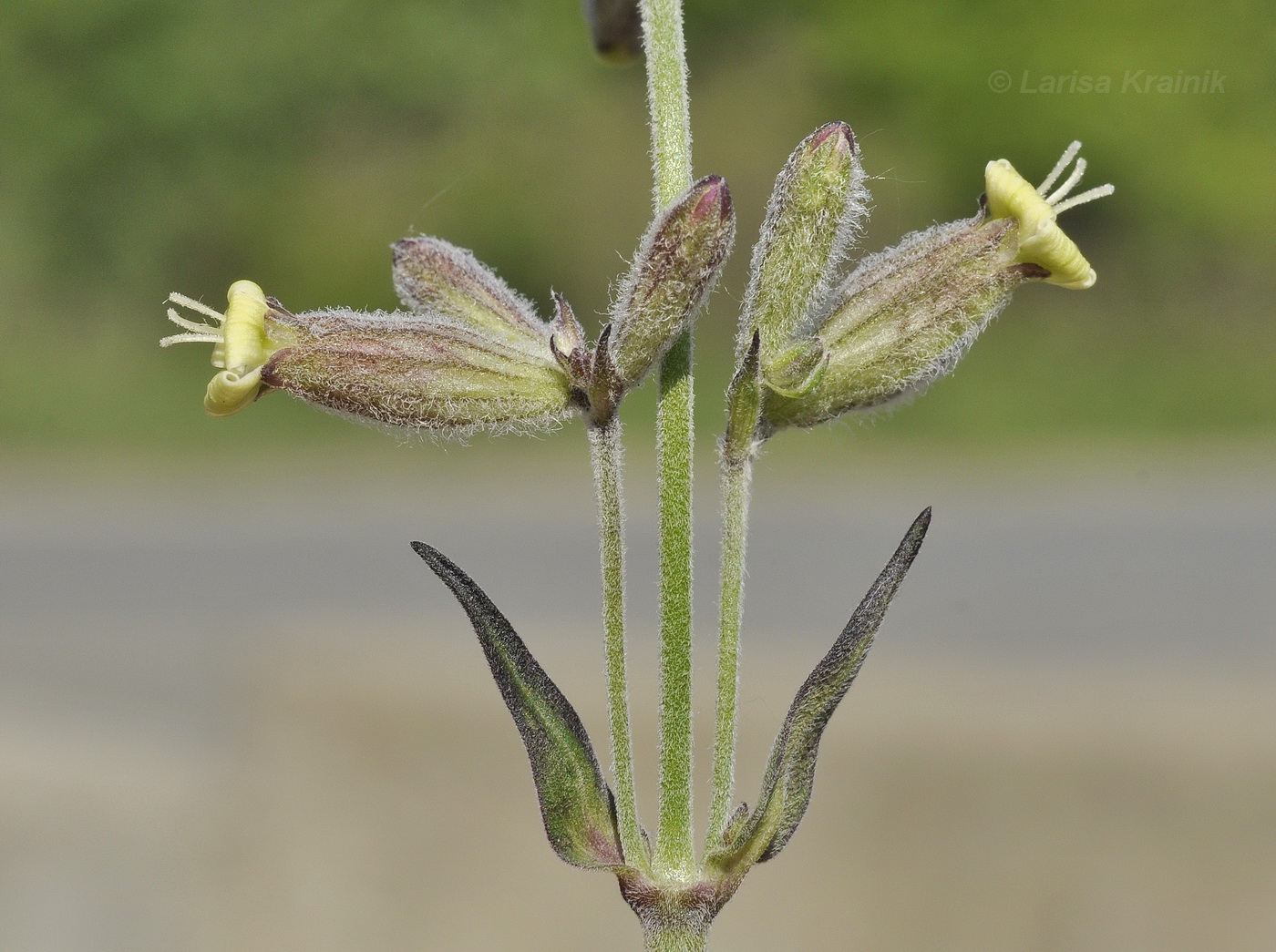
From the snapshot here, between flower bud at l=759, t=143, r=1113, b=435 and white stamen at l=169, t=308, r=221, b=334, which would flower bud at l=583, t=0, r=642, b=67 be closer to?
flower bud at l=759, t=143, r=1113, b=435

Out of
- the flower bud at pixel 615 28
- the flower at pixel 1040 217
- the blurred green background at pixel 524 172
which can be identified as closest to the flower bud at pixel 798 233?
the flower at pixel 1040 217

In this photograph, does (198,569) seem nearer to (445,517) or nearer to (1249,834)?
(445,517)

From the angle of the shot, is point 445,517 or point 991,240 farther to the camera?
point 445,517

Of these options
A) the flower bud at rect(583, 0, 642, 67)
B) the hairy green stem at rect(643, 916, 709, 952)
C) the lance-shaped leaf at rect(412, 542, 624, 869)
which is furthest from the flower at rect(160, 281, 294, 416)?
the hairy green stem at rect(643, 916, 709, 952)

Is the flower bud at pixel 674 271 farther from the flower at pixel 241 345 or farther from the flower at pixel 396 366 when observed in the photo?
the flower at pixel 241 345

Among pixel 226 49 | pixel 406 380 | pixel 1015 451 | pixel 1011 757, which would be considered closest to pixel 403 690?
pixel 1011 757
